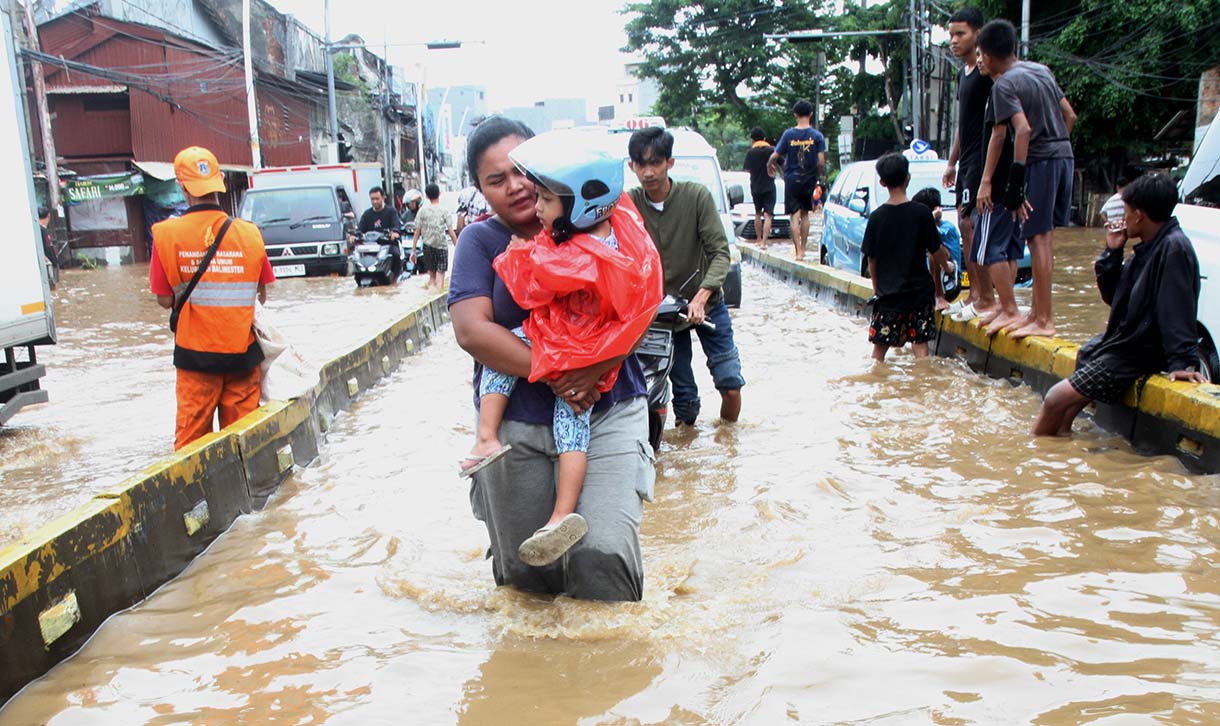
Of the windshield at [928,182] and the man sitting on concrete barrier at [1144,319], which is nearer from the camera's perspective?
the man sitting on concrete barrier at [1144,319]

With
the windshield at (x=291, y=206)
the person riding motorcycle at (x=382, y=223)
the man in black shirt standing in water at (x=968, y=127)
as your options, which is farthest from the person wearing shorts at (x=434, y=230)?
the man in black shirt standing in water at (x=968, y=127)

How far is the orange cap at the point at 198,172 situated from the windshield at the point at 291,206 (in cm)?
1406

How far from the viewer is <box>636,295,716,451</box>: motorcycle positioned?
5.25 m

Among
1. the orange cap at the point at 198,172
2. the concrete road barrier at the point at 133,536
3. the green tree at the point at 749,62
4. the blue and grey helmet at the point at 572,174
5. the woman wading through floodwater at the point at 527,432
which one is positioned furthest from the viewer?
the green tree at the point at 749,62

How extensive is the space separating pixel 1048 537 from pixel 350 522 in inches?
122

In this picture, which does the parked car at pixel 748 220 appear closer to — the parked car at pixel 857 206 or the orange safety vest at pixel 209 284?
the parked car at pixel 857 206

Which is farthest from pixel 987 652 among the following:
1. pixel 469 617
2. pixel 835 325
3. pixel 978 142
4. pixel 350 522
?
pixel 835 325

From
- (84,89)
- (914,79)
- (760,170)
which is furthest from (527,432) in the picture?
(84,89)

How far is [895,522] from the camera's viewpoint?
15.3ft

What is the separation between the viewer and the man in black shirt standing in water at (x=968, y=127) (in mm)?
7211

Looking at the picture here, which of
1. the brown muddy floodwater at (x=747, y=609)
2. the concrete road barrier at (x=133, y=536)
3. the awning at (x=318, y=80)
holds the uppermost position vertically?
the awning at (x=318, y=80)

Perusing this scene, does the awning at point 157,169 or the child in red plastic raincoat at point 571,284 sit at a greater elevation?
the awning at point 157,169

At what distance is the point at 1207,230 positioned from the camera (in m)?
5.97

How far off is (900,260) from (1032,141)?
143cm
